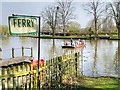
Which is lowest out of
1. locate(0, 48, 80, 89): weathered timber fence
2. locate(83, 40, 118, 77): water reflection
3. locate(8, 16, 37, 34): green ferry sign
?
locate(83, 40, 118, 77): water reflection

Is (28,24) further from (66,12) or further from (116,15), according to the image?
(66,12)

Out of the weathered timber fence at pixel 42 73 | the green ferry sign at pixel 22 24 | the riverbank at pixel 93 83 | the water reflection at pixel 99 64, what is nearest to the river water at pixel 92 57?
the water reflection at pixel 99 64

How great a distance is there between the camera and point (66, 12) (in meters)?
81.2

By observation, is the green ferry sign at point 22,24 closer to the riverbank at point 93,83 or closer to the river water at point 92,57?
the riverbank at point 93,83

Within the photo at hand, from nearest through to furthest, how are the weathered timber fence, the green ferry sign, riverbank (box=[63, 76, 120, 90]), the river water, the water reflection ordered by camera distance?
the green ferry sign < the weathered timber fence < riverbank (box=[63, 76, 120, 90]) < the water reflection < the river water

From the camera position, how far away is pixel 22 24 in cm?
645

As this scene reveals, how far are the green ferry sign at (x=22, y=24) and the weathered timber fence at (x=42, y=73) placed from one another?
42.1 inches

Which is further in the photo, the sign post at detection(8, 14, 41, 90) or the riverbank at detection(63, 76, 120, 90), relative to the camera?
the riverbank at detection(63, 76, 120, 90)

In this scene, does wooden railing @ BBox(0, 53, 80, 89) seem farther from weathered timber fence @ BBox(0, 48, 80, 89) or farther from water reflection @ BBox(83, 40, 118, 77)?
water reflection @ BBox(83, 40, 118, 77)

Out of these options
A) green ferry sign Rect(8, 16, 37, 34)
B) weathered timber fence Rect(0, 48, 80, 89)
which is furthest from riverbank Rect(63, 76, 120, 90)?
green ferry sign Rect(8, 16, 37, 34)

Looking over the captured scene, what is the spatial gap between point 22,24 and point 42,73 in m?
2.42

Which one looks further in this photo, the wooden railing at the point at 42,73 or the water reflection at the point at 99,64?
the water reflection at the point at 99,64

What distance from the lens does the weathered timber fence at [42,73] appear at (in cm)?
681

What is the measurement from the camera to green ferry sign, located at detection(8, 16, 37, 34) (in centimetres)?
625
